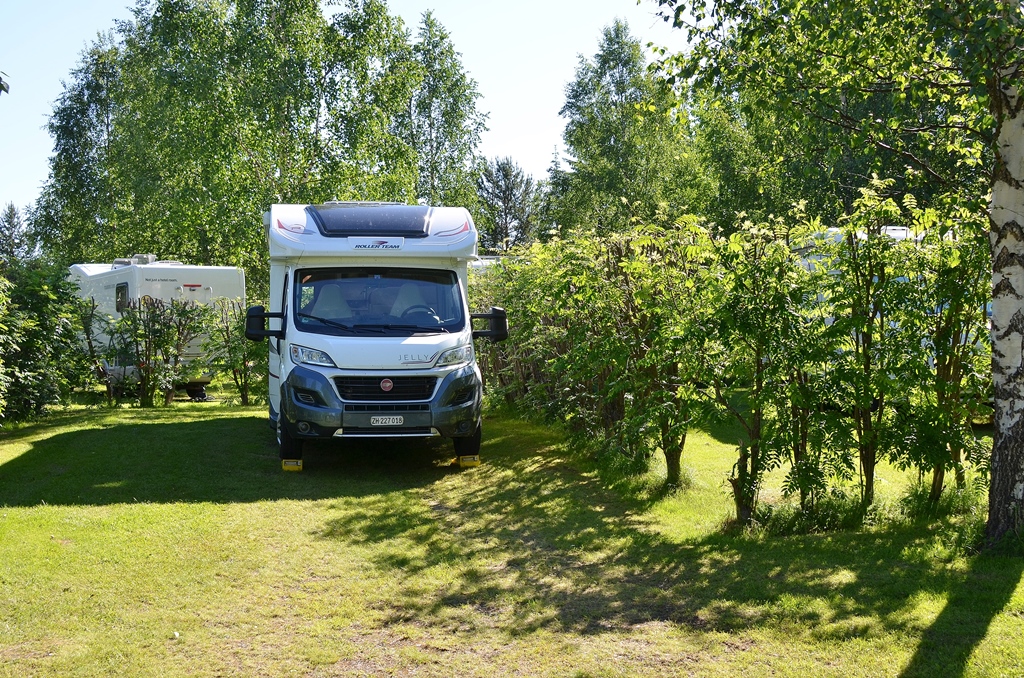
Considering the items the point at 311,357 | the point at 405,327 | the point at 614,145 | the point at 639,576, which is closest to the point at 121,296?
the point at 311,357

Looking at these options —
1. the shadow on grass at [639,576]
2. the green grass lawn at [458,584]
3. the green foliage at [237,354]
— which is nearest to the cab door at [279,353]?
the green grass lawn at [458,584]

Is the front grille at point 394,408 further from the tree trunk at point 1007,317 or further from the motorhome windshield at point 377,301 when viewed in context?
the tree trunk at point 1007,317

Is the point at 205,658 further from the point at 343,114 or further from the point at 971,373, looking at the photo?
the point at 343,114

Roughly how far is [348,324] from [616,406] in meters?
2.97

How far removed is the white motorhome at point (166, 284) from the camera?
18109 millimetres

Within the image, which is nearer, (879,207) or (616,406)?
(879,207)

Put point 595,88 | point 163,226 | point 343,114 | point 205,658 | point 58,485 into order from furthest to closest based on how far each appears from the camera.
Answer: point 595,88
point 163,226
point 343,114
point 58,485
point 205,658

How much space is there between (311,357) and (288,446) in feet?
3.34

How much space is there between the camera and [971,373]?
6.63 metres

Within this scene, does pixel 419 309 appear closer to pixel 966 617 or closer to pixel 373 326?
pixel 373 326

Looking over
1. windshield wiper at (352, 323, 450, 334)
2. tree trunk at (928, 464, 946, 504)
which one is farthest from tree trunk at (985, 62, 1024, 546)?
windshield wiper at (352, 323, 450, 334)

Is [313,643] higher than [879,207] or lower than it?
lower

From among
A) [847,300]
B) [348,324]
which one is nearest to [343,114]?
[348,324]

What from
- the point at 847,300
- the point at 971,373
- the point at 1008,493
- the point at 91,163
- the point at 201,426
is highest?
the point at 91,163
